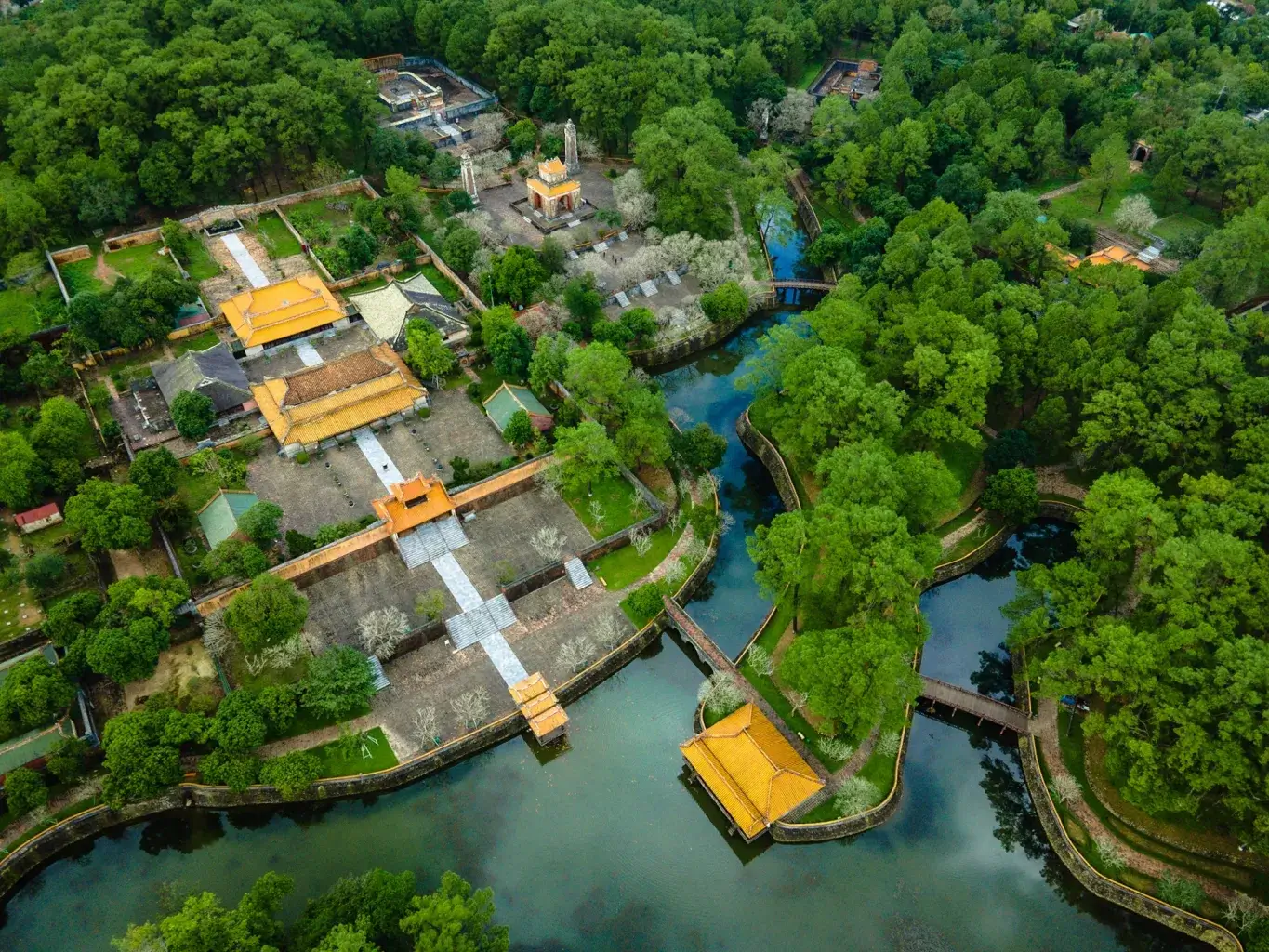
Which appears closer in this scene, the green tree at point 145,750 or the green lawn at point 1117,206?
the green tree at point 145,750

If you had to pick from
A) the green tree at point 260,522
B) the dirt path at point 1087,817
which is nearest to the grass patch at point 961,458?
the dirt path at point 1087,817

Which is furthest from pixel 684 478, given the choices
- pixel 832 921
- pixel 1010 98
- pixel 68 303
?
pixel 1010 98

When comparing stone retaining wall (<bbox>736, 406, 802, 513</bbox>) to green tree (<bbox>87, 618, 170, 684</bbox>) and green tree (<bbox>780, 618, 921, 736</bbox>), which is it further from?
green tree (<bbox>87, 618, 170, 684</bbox>)

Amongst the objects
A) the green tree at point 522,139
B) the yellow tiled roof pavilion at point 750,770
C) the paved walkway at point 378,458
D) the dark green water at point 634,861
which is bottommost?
the dark green water at point 634,861

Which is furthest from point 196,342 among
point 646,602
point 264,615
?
point 646,602

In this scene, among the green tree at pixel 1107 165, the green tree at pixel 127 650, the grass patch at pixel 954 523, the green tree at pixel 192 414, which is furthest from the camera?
the green tree at pixel 1107 165

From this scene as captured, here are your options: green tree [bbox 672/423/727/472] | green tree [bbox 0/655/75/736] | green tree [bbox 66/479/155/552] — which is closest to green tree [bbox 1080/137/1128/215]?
green tree [bbox 672/423/727/472]

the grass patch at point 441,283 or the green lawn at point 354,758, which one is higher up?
the grass patch at point 441,283

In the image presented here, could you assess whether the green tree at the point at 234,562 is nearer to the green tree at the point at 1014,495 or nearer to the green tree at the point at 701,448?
the green tree at the point at 701,448
